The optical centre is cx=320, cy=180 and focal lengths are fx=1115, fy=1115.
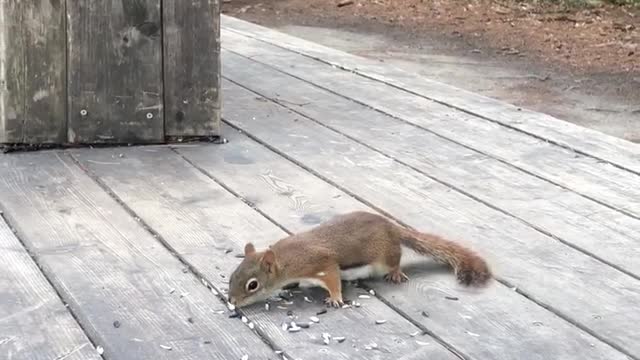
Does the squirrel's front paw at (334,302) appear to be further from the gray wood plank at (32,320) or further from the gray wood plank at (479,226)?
the gray wood plank at (32,320)

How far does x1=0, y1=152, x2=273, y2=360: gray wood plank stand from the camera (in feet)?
6.45

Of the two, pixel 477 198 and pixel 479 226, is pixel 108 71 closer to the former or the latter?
pixel 477 198

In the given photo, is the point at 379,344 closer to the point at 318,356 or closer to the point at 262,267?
the point at 318,356

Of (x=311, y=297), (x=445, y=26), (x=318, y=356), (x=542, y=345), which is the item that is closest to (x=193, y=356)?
(x=318, y=356)

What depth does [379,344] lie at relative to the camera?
1970mm

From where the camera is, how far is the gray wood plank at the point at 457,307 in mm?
1965

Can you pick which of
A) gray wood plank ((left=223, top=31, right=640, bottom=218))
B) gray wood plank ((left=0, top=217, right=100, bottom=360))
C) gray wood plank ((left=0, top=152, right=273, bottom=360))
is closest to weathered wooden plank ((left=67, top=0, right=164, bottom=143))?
gray wood plank ((left=0, top=152, right=273, bottom=360))

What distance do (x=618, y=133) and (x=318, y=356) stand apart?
3.03 m

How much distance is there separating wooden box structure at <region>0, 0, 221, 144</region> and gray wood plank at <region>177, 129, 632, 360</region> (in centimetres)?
60

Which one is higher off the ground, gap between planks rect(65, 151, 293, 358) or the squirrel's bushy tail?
the squirrel's bushy tail

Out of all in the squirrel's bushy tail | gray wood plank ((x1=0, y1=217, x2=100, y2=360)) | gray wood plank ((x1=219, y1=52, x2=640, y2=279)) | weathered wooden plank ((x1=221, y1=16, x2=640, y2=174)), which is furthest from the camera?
weathered wooden plank ((x1=221, y1=16, x2=640, y2=174))

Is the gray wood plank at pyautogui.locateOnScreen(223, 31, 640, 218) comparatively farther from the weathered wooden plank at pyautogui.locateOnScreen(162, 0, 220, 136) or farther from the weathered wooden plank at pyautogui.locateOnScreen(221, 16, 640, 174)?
the weathered wooden plank at pyautogui.locateOnScreen(162, 0, 220, 136)

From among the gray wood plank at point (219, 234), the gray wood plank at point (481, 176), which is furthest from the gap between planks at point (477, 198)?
the gray wood plank at point (219, 234)

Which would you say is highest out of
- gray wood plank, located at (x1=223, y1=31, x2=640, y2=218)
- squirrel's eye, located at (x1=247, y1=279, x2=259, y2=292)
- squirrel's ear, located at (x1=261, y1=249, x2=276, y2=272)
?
squirrel's ear, located at (x1=261, y1=249, x2=276, y2=272)
